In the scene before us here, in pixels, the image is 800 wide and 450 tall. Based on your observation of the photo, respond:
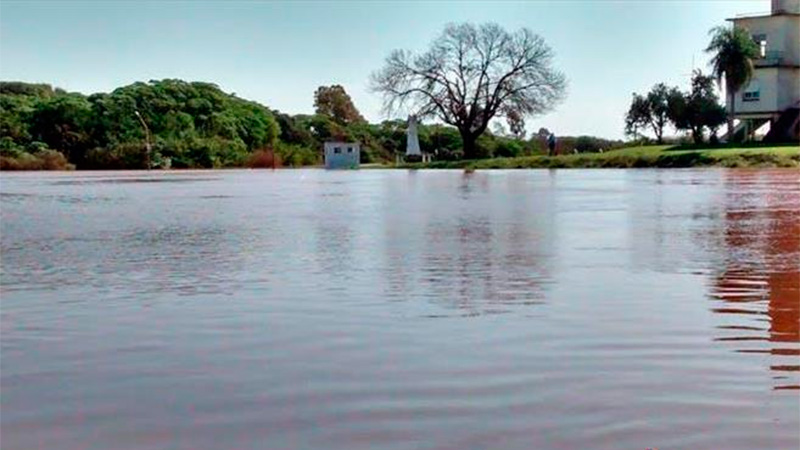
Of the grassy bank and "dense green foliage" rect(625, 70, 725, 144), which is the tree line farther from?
the grassy bank

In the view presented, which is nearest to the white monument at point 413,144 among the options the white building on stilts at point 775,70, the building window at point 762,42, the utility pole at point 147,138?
the utility pole at point 147,138

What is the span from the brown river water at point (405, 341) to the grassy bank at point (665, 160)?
28090 millimetres

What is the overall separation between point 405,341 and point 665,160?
38.9 meters

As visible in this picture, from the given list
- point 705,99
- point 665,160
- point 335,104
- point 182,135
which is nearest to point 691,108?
point 705,99

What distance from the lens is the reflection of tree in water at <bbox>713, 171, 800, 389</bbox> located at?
4.54m

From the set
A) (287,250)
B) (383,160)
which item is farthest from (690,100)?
(287,250)

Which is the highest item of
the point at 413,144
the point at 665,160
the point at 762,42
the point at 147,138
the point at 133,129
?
the point at 762,42

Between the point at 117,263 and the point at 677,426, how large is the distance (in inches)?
250

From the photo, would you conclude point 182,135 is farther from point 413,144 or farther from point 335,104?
point 335,104

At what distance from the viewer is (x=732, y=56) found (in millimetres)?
50844

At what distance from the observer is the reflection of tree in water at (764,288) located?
4535 millimetres

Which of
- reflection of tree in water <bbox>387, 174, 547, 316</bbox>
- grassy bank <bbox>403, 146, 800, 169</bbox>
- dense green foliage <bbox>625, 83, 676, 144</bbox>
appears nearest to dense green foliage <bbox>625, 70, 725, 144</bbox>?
dense green foliage <bbox>625, 83, 676, 144</bbox>

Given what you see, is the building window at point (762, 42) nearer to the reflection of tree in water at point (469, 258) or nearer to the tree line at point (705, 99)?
the tree line at point (705, 99)

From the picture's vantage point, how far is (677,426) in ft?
10.8
